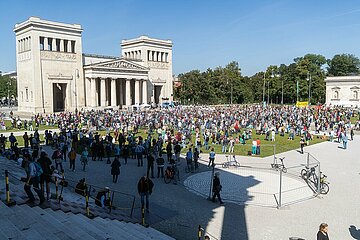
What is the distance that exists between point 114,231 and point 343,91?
83.8m

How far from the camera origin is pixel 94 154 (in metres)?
21.3

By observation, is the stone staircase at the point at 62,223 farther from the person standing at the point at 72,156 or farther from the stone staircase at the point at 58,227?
the person standing at the point at 72,156

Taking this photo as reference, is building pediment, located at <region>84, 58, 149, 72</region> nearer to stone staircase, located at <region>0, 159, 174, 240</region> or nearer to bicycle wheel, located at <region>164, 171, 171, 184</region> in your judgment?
bicycle wheel, located at <region>164, 171, 171, 184</region>

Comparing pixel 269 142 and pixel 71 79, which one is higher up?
pixel 71 79

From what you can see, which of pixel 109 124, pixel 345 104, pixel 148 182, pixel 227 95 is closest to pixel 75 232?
pixel 148 182

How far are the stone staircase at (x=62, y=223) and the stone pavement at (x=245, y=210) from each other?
1226 millimetres

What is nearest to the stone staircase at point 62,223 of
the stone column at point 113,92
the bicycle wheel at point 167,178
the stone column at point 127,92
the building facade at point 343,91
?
the bicycle wheel at point 167,178

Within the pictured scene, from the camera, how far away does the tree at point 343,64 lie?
360 feet

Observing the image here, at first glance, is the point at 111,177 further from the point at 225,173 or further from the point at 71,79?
the point at 71,79

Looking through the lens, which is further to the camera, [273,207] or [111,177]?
[111,177]

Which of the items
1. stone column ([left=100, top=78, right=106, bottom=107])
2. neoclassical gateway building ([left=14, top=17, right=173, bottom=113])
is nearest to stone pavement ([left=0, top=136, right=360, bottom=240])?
neoclassical gateway building ([left=14, top=17, right=173, bottom=113])

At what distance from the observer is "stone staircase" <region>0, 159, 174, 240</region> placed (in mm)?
7602

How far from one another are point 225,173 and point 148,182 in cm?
723

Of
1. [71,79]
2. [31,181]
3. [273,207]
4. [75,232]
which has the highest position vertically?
[71,79]
